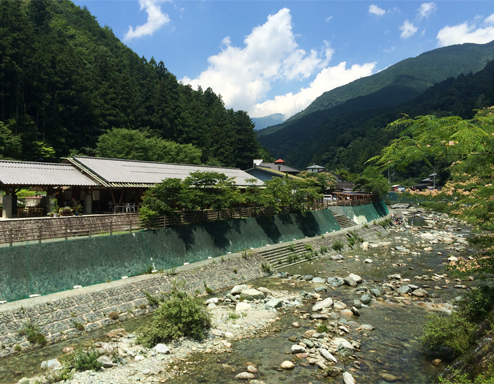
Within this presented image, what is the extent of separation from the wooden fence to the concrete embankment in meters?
3.56

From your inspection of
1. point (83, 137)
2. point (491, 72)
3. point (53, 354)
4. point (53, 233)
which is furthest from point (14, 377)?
point (491, 72)

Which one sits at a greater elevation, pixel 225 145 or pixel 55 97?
pixel 55 97

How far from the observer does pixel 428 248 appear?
33594mm

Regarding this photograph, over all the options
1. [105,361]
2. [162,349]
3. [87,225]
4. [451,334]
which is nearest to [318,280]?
[451,334]

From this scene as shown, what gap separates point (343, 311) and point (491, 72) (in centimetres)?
20600

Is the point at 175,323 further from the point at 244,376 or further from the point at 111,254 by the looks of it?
the point at 111,254

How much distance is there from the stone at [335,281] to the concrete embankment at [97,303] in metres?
5.59

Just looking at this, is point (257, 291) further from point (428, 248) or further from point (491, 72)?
point (491, 72)

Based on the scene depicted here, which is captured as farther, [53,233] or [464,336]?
[53,233]

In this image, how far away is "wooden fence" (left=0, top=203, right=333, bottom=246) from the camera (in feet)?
53.7

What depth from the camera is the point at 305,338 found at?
13.4 m

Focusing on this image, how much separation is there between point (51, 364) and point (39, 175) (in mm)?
15930

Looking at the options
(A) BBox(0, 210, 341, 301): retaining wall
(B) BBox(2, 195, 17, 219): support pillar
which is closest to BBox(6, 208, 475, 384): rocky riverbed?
(A) BBox(0, 210, 341, 301): retaining wall

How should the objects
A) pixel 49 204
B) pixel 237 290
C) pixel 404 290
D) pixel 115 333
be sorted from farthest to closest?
pixel 49 204
pixel 404 290
pixel 237 290
pixel 115 333
